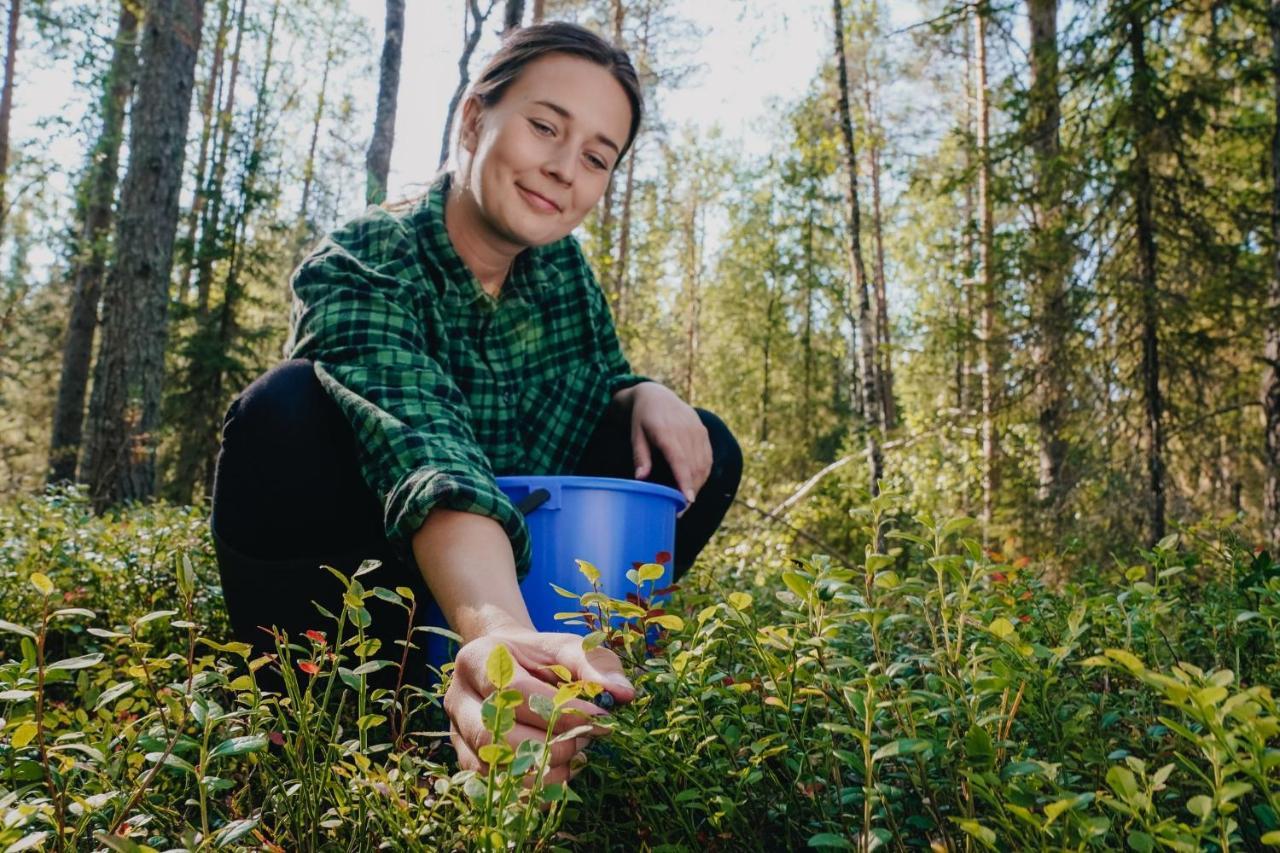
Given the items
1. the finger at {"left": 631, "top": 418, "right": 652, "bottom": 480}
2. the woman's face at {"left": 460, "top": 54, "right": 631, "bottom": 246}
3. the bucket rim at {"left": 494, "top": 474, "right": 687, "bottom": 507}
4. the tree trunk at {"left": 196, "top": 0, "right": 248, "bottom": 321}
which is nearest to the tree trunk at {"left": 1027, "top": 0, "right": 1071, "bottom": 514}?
the finger at {"left": 631, "top": 418, "right": 652, "bottom": 480}

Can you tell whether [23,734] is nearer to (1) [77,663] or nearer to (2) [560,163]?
(1) [77,663]

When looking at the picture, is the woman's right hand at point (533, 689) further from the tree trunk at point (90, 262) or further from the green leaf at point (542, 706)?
the tree trunk at point (90, 262)

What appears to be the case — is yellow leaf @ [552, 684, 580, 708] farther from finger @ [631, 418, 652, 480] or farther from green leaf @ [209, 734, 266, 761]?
finger @ [631, 418, 652, 480]

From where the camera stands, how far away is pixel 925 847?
1045 mm

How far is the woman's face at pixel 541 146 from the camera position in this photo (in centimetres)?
217

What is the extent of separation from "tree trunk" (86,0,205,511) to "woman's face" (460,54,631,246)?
228 inches

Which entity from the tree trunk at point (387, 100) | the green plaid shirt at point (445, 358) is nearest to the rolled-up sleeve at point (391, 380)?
the green plaid shirt at point (445, 358)

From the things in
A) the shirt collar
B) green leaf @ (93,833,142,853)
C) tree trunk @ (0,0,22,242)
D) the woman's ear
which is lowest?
green leaf @ (93,833,142,853)

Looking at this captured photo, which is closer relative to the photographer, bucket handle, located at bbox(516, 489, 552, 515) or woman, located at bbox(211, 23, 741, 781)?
woman, located at bbox(211, 23, 741, 781)

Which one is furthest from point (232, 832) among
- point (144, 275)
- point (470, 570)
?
point (144, 275)

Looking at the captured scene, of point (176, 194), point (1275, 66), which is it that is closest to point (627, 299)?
point (176, 194)

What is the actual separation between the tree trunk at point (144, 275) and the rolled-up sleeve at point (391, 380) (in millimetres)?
5729

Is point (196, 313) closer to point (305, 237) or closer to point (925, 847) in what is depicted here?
point (305, 237)

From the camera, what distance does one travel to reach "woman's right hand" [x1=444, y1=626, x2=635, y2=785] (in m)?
1.03
